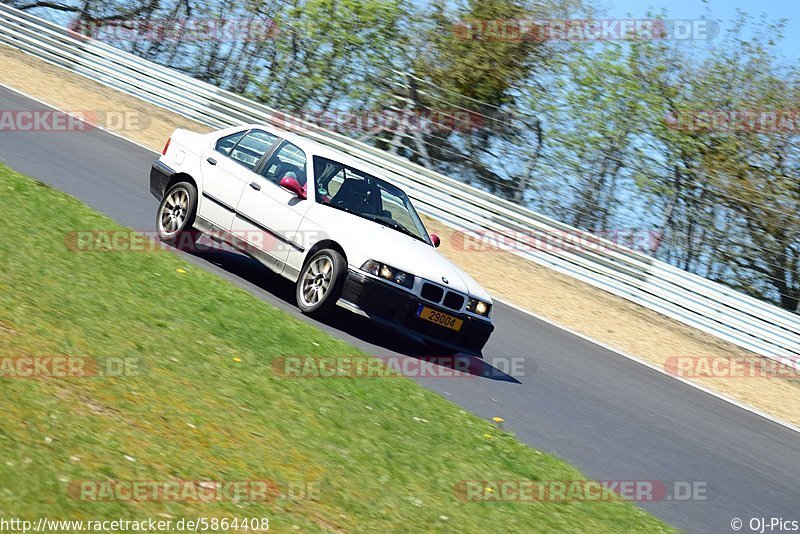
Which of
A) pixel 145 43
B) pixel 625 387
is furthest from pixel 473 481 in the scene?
pixel 145 43

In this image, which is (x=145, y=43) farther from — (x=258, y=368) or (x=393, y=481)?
(x=393, y=481)

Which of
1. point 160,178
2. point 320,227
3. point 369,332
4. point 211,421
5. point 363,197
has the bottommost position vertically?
point 211,421

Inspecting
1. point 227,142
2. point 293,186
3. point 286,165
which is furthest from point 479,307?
point 227,142

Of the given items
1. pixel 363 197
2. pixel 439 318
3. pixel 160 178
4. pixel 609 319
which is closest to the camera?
pixel 439 318

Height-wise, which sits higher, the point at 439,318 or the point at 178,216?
the point at 439,318

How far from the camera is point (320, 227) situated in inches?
389

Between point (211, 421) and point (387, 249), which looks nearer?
point (211, 421)

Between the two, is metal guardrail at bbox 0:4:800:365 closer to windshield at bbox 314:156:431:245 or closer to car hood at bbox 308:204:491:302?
windshield at bbox 314:156:431:245

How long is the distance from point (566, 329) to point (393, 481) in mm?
8870

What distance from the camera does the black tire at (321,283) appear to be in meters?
9.51

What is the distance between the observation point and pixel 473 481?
6.48 metres

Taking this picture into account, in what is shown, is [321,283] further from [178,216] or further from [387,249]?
[178,216]

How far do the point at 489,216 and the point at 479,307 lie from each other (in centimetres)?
860

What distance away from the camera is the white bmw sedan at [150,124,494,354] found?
946 centimetres
